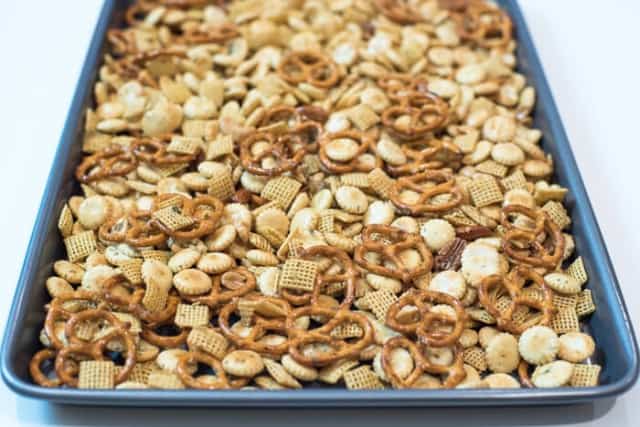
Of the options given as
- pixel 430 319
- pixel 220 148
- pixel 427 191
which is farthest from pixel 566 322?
pixel 220 148

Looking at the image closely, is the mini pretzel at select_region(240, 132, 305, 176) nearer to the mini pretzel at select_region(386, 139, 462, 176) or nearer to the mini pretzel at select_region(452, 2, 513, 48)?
→ the mini pretzel at select_region(386, 139, 462, 176)

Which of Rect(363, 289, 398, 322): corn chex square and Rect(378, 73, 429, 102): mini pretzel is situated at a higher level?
Rect(378, 73, 429, 102): mini pretzel

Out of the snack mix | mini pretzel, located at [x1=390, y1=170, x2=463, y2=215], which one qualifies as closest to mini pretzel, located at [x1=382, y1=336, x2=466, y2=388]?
the snack mix

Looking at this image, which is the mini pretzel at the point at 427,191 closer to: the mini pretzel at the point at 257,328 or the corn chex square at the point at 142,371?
the mini pretzel at the point at 257,328

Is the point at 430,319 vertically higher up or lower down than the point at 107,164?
lower down

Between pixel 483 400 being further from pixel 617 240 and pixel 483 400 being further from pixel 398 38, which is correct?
pixel 398 38

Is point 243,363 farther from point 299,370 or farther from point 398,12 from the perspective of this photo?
point 398,12
